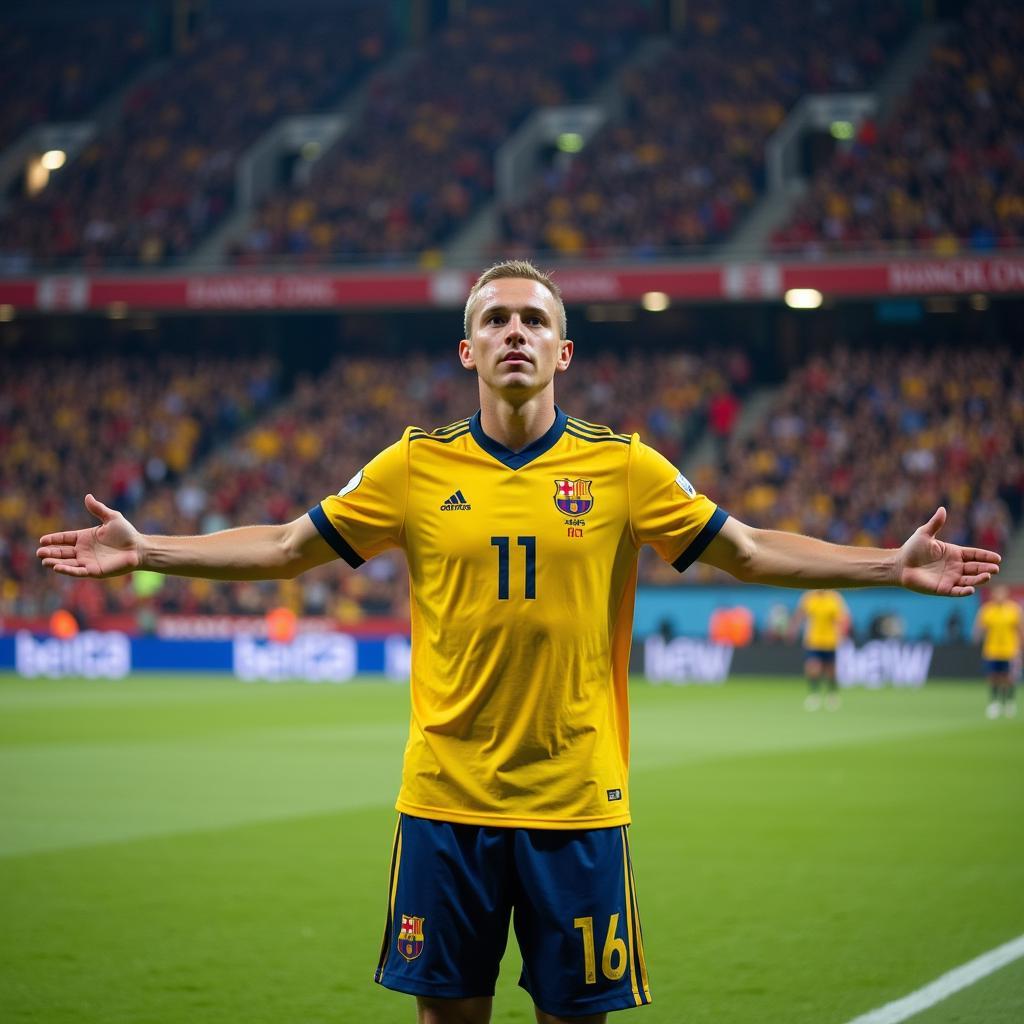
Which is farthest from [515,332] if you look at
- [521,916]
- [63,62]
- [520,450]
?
[63,62]

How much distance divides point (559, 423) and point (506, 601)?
1.78 feet

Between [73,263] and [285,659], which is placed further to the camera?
[73,263]

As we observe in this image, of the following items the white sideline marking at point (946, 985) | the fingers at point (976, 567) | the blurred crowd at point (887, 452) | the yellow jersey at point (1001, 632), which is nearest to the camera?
the fingers at point (976, 567)

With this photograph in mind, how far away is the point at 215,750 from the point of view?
18.3 metres

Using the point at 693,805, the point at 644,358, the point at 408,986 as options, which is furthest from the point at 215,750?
the point at 644,358

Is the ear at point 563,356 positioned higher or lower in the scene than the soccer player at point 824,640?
higher

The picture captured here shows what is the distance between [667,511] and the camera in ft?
14.4

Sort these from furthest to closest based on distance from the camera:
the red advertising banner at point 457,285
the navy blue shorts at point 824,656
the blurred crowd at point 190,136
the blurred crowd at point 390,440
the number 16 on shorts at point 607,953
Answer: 1. the blurred crowd at point 190,136
2. the red advertising banner at point 457,285
3. the blurred crowd at point 390,440
4. the navy blue shorts at point 824,656
5. the number 16 on shorts at point 607,953

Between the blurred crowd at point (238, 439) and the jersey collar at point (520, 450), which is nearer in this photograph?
the jersey collar at point (520, 450)

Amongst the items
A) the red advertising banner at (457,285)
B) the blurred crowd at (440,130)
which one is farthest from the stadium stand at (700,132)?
the blurred crowd at (440,130)

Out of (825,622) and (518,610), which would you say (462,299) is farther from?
Answer: (518,610)

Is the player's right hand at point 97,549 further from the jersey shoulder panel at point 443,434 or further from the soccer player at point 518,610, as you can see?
the jersey shoulder panel at point 443,434

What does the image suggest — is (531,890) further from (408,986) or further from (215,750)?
(215,750)

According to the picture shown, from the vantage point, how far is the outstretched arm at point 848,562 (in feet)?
14.4
